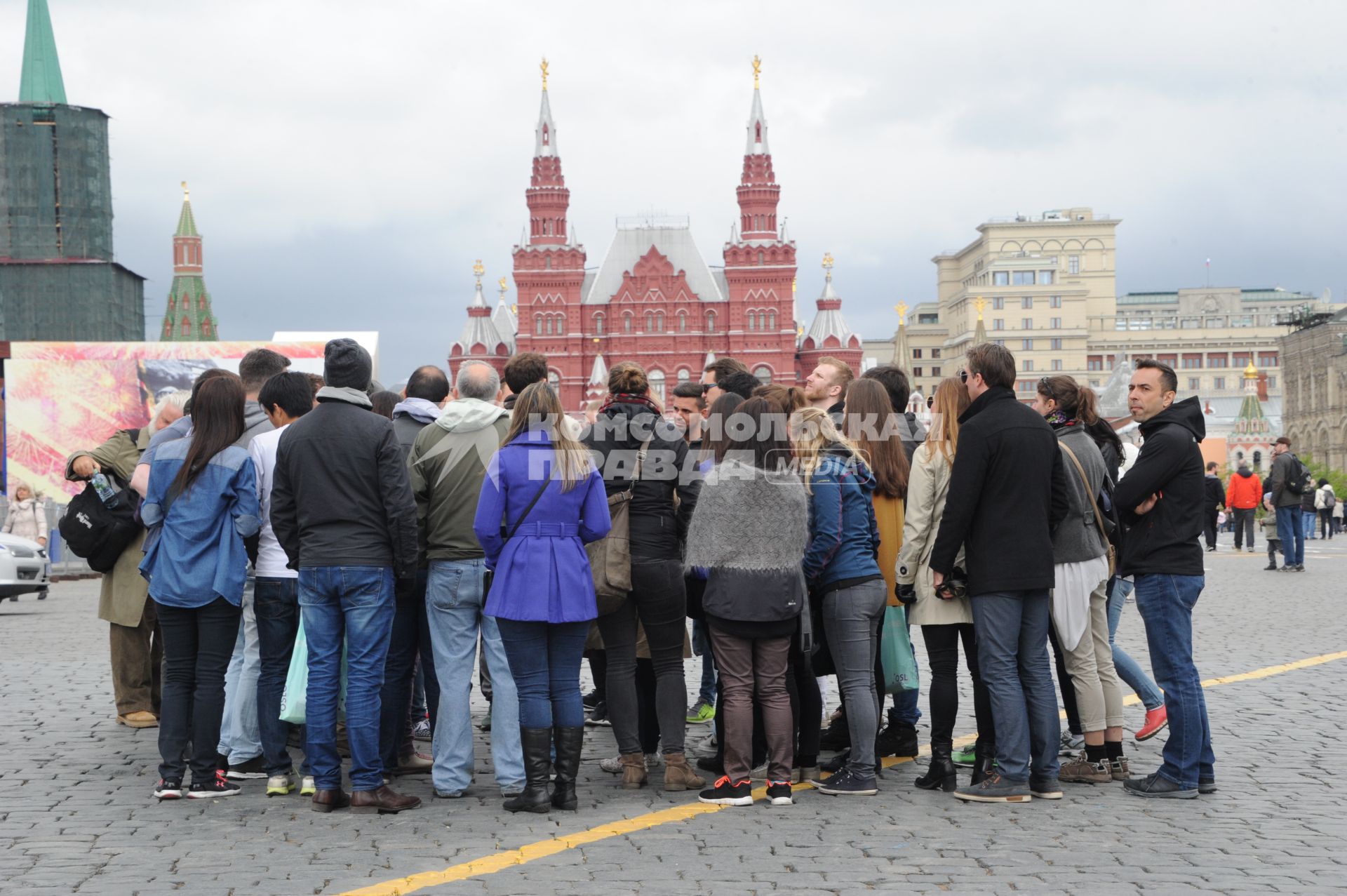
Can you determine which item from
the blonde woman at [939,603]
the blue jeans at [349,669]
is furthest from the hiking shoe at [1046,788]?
the blue jeans at [349,669]

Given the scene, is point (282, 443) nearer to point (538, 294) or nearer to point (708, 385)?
Answer: point (708, 385)

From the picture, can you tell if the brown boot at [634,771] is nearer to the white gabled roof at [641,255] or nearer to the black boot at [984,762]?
the black boot at [984,762]

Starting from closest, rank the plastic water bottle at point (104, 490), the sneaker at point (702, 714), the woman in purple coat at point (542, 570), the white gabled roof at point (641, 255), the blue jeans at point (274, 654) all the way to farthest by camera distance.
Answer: the woman in purple coat at point (542, 570), the blue jeans at point (274, 654), the plastic water bottle at point (104, 490), the sneaker at point (702, 714), the white gabled roof at point (641, 255)

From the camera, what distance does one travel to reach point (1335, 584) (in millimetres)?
16578

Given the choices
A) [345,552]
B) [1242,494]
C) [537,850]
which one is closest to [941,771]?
[537,850]

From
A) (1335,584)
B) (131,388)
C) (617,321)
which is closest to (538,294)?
(617,321)

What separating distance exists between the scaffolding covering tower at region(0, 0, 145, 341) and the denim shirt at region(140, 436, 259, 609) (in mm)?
71535

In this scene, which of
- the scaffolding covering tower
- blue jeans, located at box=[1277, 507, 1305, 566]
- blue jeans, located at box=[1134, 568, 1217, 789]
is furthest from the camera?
the scaffolding covering tower

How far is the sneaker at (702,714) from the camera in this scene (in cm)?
799

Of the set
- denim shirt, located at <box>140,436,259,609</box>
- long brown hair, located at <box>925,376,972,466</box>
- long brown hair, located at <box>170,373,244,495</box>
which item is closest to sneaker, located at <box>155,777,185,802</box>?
denim shirt, located at <box>140,436,259,609</box>

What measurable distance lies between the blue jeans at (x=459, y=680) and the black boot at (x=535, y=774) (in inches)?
9.0

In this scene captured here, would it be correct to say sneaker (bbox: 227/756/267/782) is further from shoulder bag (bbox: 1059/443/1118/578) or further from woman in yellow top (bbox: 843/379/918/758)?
shoulder bag (bbox: 1059/443/1118/578)

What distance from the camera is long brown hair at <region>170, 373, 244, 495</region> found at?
20.0ft

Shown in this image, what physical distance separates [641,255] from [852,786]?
87.6 meters
